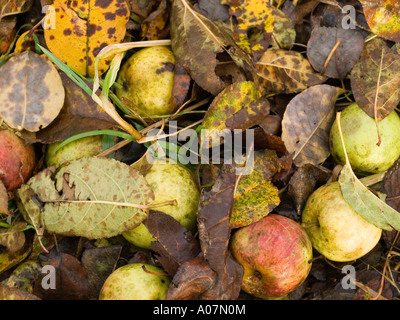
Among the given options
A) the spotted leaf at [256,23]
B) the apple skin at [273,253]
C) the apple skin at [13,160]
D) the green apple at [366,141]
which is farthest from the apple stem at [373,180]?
the apple skin at [13,160]

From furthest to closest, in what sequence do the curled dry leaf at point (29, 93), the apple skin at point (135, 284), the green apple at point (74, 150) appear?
1. the green apple at point (74, 150)
2. the curled dry leaf at point (29, 93)
3. the apple skin at point (135, 284)

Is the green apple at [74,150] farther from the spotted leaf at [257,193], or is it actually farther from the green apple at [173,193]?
the spotted leaf at [257,193]

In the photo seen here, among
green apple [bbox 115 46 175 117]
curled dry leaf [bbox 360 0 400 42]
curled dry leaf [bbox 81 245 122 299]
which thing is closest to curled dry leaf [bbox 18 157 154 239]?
curled dry leaf [bbox 81 245 122 299]

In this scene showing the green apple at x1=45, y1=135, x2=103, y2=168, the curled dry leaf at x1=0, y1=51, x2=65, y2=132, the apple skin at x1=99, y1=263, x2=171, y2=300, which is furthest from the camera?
the green apple at x1=45, y1=135, x2=103, y2=168

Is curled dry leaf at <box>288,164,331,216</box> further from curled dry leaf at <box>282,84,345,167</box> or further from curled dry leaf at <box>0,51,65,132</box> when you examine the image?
Result: curled dry leaf at <box>0,51,65,132</box>

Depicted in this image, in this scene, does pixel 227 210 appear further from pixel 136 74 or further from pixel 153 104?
pixel 136 74

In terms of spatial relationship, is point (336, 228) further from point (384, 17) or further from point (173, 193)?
point (384, 17)

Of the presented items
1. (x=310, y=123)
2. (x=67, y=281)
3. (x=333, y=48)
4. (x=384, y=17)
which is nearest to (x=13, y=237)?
(x=67, y=281)
